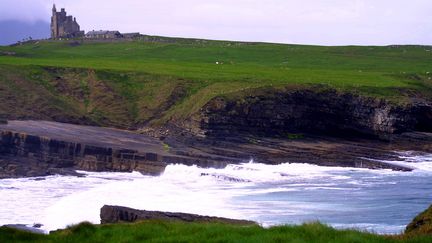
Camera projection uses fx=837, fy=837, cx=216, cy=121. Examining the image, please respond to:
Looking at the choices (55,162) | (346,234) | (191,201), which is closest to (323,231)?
(346,234)

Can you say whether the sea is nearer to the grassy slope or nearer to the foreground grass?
the foreground grass

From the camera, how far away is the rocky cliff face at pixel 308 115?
53406 millimetres

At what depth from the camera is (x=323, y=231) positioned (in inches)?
551

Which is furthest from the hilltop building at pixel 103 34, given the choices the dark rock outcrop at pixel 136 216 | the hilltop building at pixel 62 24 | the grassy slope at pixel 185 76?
the dark rock outcrop at pixel 136 216

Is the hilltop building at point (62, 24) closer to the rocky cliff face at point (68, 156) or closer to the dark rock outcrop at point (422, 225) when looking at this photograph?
the rocky cliff face at point (68, 156)

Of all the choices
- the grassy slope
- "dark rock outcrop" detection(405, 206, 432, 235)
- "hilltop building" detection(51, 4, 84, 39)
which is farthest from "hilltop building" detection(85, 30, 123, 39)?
"dark rock outcrop" detection(405, 206, 432, 235)

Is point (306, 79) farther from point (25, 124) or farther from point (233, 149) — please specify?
point (25, 124)

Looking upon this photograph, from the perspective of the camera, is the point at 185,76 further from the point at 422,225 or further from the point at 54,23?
the point at 54,23

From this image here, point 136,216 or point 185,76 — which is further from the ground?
point 185,76

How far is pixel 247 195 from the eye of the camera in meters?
35.6

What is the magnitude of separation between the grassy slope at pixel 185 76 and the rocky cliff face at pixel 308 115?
1920 mm

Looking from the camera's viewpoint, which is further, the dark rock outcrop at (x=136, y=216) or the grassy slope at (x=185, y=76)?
the grassy slope at (x=185, y=76)

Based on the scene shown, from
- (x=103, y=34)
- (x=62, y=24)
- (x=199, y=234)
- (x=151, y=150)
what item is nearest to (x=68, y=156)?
(x=151, y=150)

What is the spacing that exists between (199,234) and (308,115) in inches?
1672
